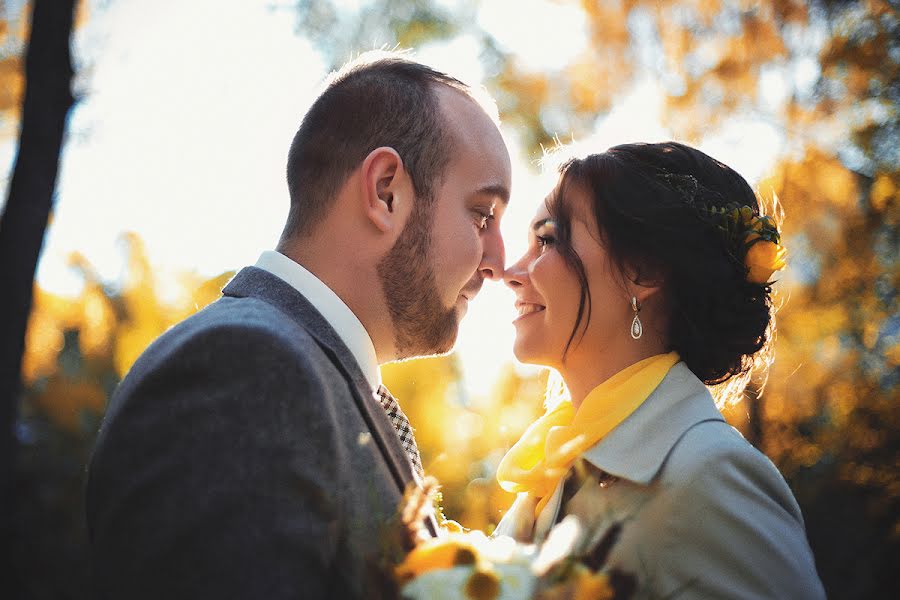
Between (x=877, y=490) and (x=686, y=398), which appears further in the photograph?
(x=877, y=490)

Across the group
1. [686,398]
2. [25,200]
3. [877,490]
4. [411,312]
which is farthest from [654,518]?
[877,490]

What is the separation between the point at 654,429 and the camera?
7.84 feet

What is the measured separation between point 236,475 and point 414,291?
1.16m

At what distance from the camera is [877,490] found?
7.12 m

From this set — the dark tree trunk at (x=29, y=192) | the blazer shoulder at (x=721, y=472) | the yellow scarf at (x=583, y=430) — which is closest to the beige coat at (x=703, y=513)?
the blazer shoulder at (x=721, y=472)

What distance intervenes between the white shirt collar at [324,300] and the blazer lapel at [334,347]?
0.05 m

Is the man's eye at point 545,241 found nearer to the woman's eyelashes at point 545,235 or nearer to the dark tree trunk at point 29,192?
the woman's eyelashes at point 545,235

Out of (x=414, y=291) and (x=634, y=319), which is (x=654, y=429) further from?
(x=414, y=291)

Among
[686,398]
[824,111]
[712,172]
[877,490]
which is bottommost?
[877,490]

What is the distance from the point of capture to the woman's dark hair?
2.69 meters

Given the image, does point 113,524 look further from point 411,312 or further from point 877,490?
point 877,490

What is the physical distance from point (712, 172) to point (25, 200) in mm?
3997

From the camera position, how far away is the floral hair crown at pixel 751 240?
8.71ft

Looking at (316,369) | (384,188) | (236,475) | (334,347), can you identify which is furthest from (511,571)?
(384,188)
